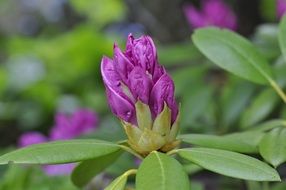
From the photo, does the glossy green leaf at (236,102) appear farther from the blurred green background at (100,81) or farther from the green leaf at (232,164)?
the green leaf at (232,164)

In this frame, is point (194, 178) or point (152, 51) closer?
point (152, 51)

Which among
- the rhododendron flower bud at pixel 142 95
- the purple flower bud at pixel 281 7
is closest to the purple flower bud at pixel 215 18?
the purple flower bud at pixel 281 7

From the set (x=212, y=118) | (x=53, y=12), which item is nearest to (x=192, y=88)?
(x=212, y=118)

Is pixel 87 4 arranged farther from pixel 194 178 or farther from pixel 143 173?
pixel 143 173

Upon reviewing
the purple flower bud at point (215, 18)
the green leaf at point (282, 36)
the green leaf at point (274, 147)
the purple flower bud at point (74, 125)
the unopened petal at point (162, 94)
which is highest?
the unopened petal at point (162, 94)

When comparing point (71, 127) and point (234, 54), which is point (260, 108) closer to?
point (234, 54)

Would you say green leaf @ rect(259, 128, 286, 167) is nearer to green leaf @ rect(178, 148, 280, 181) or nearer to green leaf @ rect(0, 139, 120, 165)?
green leaf @ rect(178, 148, 280, 181)

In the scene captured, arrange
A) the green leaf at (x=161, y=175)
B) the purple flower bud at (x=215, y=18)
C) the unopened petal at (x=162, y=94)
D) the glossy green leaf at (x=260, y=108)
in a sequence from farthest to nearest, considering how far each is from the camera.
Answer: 1. the purple flower bud at (x=215, y=18)
2. the glossy green leaf at (x=260, y=108)
3. the unopened petal at (x=162, y=94)
4. the green leaf at (x=161, y=175)
